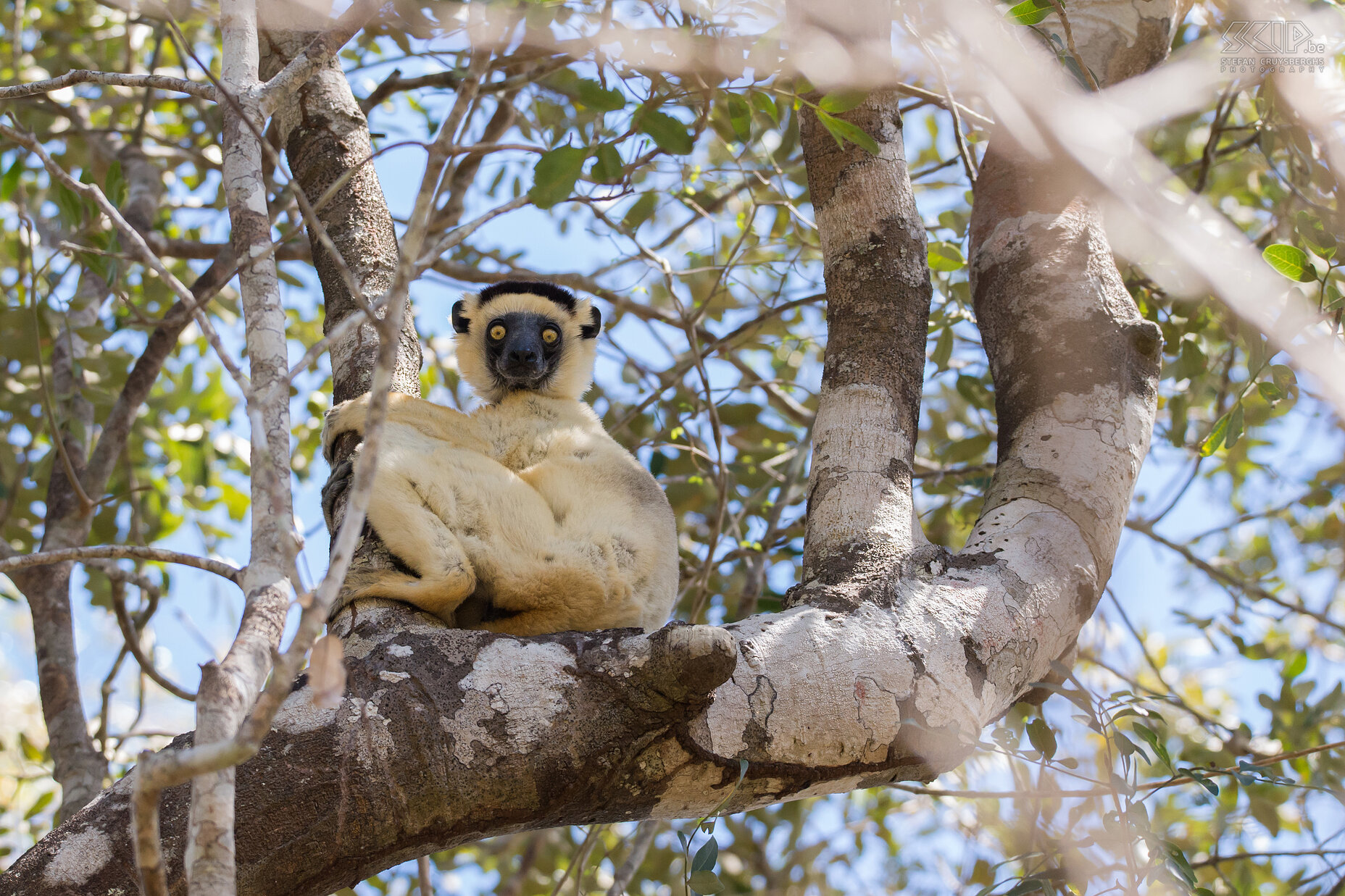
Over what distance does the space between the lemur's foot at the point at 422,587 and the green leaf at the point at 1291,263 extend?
90.7 inches

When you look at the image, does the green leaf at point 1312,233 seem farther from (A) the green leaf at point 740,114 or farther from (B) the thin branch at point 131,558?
(B) the thin branch at point 131,558

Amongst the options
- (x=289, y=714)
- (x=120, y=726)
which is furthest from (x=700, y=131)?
(x=120, y=726)

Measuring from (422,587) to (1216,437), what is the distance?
7.18 ft

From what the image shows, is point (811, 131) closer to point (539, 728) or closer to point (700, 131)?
point (700, 131)

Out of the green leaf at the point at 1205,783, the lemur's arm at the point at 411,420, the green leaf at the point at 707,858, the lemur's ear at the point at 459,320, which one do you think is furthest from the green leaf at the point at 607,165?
the green leaf at the point at 1205,783

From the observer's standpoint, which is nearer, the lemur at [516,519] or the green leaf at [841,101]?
the lemur at [516,519]

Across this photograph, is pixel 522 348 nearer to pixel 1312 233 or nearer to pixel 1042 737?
pixel 1042 737

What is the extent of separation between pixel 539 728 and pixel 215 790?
0.68m

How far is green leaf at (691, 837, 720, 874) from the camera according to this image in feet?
7.95

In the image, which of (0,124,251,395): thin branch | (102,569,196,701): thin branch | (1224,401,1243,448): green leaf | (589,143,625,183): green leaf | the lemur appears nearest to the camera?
(0,124,251,395): thin branch

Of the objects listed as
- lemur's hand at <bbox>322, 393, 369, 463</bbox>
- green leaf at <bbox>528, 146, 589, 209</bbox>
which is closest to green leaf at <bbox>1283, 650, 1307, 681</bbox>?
green leaf at <bbox>528, 146, 589, 209</bbox>

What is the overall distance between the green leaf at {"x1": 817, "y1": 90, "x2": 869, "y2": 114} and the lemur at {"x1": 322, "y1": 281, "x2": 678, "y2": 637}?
1.24 meters

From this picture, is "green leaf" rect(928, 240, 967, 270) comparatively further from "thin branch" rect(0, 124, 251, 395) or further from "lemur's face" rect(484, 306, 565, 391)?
"thin branch" rect(0, 124, 251, 395)

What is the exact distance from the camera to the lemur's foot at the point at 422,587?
2449mm
